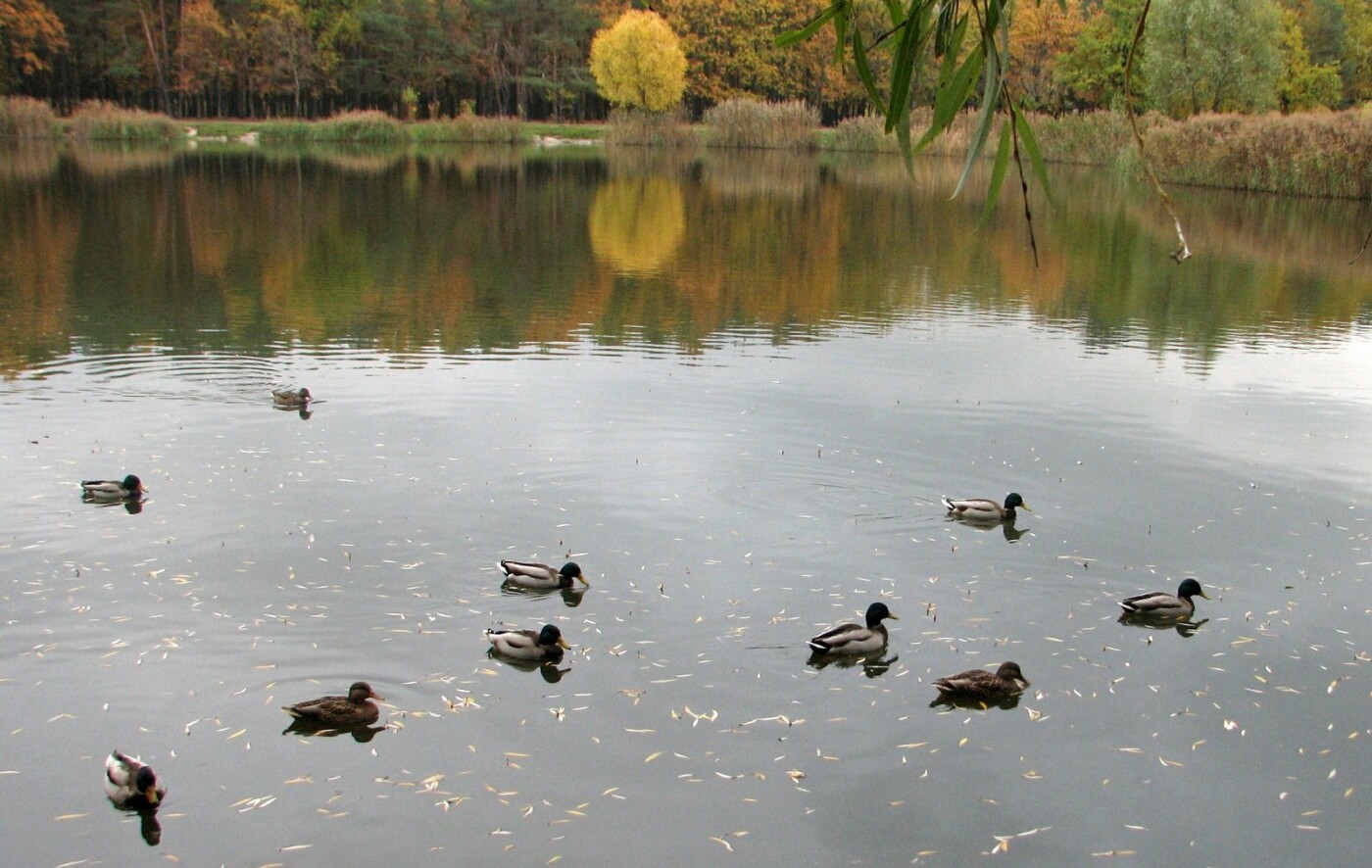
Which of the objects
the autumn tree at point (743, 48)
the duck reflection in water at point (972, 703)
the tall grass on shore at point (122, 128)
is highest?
the autumn tree at point (743, 48)

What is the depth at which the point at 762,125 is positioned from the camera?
76.4 meters

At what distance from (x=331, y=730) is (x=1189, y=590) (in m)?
5.93

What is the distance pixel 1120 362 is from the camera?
1697cm

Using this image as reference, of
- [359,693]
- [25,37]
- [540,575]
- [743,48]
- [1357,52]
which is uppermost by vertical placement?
[743,48]

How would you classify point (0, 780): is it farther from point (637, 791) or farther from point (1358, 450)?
point (1358, 450)

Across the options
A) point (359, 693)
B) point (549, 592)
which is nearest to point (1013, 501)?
point (549, 592)

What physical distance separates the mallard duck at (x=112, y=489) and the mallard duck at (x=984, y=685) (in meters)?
6.75

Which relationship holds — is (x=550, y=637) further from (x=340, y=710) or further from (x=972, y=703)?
(x=972, y=703)

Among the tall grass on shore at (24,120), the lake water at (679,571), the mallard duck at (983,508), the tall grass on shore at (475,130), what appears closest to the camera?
the lake water at (679,571)

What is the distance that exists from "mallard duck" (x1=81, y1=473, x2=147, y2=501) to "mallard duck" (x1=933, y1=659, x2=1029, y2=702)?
6753 millimetres

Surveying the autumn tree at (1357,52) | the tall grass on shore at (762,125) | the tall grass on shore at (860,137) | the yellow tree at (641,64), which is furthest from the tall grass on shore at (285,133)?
the autumn tree at (1357,52)

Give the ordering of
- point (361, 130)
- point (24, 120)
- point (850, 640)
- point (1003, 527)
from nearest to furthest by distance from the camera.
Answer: point (850, 640) → point (1003, 527) → point (24, 120) → point (361, 130)

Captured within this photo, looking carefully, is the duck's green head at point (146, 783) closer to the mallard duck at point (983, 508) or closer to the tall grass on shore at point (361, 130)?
the mallard duck at point (983, 508)

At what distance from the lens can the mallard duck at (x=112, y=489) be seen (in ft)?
33.8
